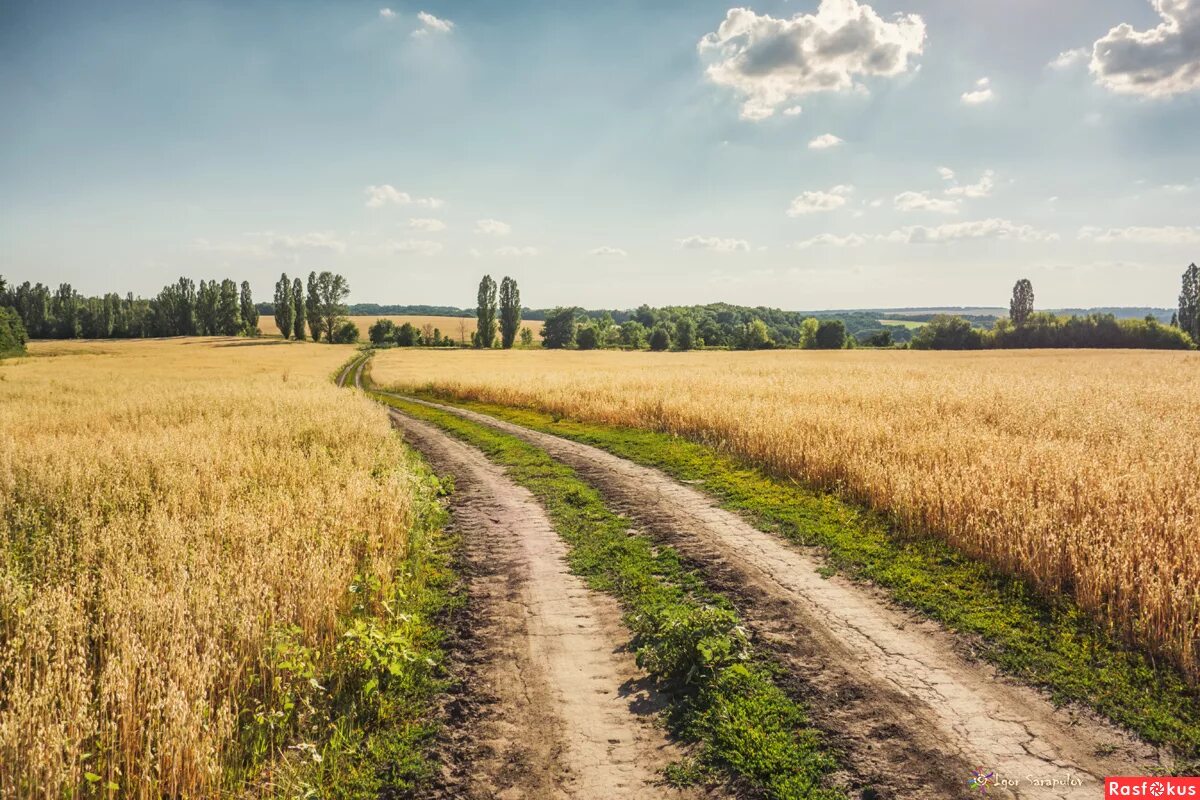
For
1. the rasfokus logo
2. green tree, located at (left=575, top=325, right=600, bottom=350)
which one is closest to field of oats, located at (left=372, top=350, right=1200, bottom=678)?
the rasfokus logo

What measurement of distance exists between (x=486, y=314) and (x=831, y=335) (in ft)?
223

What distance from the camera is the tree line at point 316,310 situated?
104875mm

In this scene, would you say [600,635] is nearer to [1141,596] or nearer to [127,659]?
[127,659]

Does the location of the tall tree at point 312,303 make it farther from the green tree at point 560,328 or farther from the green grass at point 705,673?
the green grass at point 705,673

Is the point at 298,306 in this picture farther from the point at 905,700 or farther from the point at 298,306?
the point at 905,700

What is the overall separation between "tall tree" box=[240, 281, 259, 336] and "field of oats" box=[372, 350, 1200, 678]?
124 metres

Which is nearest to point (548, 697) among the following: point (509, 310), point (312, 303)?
point (509, 310)

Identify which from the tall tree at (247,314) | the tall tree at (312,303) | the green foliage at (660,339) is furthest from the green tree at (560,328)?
the tall tree at (247,314)

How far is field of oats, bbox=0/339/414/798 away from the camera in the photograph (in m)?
4.03

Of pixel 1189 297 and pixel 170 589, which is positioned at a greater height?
pixel 1189 297

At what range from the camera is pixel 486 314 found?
107m

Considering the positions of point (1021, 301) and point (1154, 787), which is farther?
point (1021, 301)

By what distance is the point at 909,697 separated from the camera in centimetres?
498

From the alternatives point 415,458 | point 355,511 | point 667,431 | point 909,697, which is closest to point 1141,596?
point 909,697
